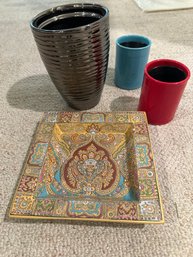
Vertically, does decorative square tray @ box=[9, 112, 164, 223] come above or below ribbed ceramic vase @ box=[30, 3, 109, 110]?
below

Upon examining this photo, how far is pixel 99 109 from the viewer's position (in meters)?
0.45

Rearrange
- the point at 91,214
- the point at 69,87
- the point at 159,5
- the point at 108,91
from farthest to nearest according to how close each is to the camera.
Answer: the point at 159,5, the point at 108,91, the point at 69,87, the point at 91,214

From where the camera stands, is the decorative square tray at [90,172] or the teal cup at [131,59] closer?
the decorative square tray at [90,172]

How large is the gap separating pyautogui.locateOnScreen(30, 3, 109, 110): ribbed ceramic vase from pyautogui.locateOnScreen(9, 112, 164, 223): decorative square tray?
5 centimetres

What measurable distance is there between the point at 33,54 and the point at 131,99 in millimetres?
336

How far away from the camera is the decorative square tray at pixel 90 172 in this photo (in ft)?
0.83

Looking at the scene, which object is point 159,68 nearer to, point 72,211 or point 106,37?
point 106,37

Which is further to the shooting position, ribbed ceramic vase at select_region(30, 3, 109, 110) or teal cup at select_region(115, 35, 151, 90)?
teal cup at select_region(115, 35, 151, 90)

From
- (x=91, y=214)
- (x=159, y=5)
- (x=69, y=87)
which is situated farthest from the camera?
(x=159, y=5)

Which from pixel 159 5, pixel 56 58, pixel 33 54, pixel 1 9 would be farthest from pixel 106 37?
pixel 1 9

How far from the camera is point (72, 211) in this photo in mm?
253

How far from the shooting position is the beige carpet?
270mm

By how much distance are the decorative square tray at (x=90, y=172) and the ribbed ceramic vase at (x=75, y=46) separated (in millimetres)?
52

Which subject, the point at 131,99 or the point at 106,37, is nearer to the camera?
the point at 106,37
